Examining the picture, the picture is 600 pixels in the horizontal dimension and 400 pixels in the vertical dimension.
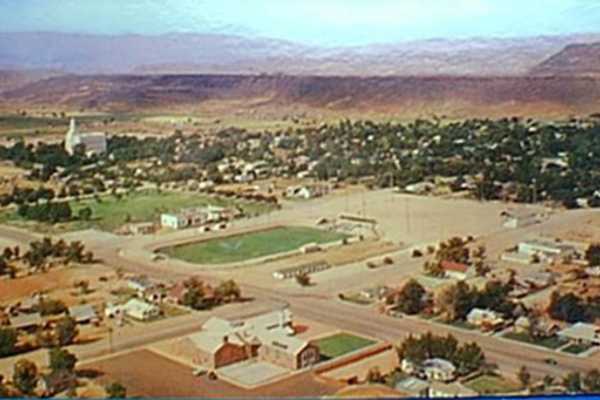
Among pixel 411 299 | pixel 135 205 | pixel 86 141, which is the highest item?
pixel 86 141

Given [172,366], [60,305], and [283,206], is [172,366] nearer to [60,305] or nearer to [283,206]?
[60,305]

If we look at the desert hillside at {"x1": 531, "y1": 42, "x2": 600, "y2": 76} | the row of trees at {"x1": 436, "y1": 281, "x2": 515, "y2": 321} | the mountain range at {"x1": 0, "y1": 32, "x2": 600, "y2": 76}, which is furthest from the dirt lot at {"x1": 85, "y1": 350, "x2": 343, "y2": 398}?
the desert hillside at {"x1": 531, "y1": 42, "x2": 600, "y2": 76}

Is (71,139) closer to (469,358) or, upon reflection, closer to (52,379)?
(52,379)

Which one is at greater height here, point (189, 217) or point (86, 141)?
point (86, 141)

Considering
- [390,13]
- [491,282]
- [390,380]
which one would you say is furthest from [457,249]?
[390,13]

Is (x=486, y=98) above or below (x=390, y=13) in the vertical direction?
below

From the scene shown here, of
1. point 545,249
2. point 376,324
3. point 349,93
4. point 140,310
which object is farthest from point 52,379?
point 545,249
